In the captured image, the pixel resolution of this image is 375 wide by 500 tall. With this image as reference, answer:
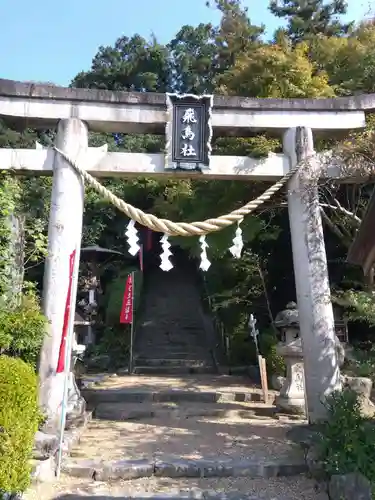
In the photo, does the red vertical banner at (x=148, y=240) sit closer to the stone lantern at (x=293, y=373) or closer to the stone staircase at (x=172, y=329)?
the stone staircase at (x=172, y=329)

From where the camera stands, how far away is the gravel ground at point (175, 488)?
462cm

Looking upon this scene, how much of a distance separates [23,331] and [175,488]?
2604 mm

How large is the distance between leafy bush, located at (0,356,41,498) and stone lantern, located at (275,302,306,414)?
5.37 m

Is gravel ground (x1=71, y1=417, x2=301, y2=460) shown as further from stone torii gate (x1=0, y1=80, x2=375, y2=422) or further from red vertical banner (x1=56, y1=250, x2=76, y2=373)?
red vertical banner (x1=56, y1=250, x2=76, y2=373)

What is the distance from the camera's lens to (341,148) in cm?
703

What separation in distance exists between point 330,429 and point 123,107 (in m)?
5.40

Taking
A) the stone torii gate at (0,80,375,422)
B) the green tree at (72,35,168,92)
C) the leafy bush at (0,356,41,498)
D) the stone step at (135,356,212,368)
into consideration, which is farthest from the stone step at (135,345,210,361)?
the green tree at (72,35,168,92)

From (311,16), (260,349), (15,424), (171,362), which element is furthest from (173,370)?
(311,16)

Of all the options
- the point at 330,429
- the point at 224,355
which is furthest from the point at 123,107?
the point at 224,355

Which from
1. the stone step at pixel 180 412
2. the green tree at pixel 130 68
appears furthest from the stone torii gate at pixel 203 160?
the green tree at pixel 130 68

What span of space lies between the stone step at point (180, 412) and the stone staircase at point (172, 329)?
4.75 m

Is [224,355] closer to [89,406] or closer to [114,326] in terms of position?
[114,326]

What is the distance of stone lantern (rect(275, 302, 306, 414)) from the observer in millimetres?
8625

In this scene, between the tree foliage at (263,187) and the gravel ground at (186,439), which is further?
the tree foliage at (263,187)
